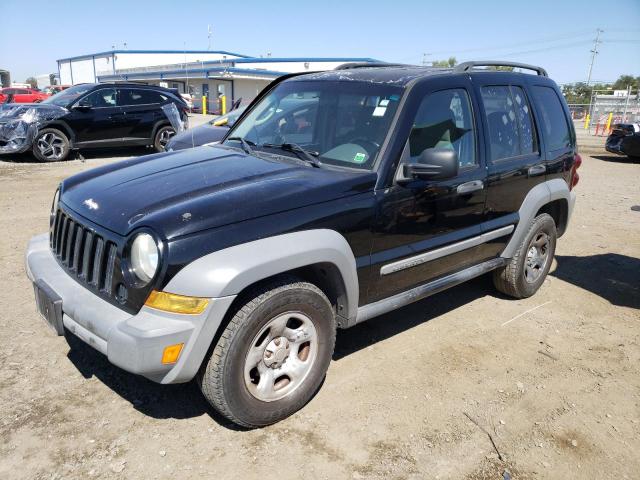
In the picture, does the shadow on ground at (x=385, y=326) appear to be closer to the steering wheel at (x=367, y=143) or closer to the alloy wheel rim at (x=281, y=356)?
the alloy wheel rim at (x=281, y=356)

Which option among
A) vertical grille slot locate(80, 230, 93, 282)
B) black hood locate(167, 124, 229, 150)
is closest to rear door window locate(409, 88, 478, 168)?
vertical grille slot locate(80, 230, 93, 282)

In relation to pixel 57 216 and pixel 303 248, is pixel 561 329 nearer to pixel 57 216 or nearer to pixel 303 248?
Result: pixel 303 248

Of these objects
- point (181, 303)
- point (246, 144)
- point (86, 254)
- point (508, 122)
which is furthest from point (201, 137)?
point (181, 303)

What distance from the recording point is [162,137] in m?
12.6

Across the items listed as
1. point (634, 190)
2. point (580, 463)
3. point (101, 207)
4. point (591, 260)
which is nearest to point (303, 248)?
point (101, 207)

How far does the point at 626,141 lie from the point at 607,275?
37.1 ft

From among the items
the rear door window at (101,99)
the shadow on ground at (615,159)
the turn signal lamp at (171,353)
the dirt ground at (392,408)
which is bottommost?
the dirt ground at (392,408)

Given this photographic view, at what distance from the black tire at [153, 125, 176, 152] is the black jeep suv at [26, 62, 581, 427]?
8.94 m

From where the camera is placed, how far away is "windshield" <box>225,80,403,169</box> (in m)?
3.26

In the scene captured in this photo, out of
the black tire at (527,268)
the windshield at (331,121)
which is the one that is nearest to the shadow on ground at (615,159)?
Answer: the black tire at (527,268)

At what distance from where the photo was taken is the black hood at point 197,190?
2535 mm

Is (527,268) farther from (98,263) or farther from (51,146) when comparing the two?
(51,146)

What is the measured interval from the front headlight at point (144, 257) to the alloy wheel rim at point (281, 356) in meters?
0.63

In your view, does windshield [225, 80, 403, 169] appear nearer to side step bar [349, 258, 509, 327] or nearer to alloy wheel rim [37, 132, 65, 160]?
side step bar [349, 258, 509, 327]
